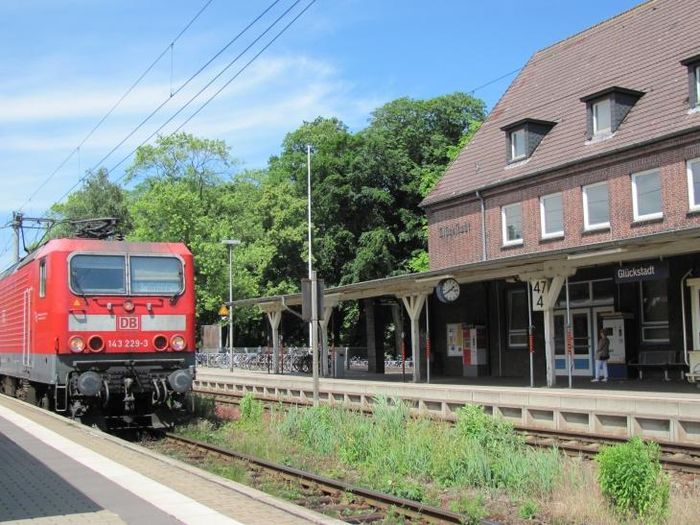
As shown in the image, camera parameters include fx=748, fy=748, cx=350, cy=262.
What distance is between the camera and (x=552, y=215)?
81.5 ft

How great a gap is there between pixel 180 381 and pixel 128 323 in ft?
4.64

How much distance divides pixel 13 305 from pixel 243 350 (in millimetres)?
27000

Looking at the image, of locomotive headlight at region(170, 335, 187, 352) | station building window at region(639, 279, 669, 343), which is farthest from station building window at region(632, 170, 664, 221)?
locomotive headlight at region(170, 335, 187, 352)

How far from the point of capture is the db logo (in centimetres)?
1350

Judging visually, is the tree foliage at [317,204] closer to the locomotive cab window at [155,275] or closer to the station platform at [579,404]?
the station platform at [579,404]

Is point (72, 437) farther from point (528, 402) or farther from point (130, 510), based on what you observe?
point (528, 402)

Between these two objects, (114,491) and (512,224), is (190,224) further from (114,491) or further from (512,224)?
(114,491)

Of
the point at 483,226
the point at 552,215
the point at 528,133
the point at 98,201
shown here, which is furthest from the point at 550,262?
the point at 98,201

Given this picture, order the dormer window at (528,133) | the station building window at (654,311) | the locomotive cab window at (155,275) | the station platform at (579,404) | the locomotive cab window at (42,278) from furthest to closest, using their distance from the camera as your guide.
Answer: the dormer window at (528,133) < the station building window at (654,311) < the locomotive cab window at (155,275) < the locomotive cab window at (42,278) < the station platform at (579,404)

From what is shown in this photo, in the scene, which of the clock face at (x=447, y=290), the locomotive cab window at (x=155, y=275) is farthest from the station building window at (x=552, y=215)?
the locomotive cab window at (x=155, y=275)

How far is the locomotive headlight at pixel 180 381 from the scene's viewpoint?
1343cm

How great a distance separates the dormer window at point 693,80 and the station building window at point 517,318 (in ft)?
25.1

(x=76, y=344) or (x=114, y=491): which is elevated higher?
(x=76, y=344)

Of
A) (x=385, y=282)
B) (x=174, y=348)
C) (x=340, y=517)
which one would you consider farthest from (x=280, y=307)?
(x=340, y=517)
